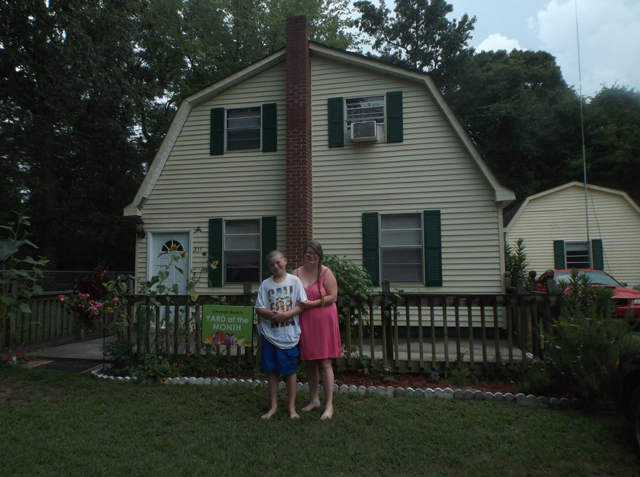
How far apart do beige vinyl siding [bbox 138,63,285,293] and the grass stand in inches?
216

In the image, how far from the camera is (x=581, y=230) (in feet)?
55.9

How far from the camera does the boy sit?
12.9 ft

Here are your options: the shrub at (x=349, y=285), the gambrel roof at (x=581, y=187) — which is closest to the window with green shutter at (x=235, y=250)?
the shrub at (x=349, y=285)

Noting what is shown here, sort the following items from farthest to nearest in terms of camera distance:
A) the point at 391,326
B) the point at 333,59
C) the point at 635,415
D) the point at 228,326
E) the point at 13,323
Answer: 1. the point at 333,59
2. the point at 13,323
3. the point at 391,326
4. the point at 228,326
5. the point at 635,415

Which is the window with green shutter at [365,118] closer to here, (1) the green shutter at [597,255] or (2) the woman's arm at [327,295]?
(2) the woman's arm at [327,295]

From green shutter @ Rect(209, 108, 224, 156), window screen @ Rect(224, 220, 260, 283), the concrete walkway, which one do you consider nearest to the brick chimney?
window screen @ Rect(224, 220, 260, 283)

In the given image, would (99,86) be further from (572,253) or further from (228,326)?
(572,253)

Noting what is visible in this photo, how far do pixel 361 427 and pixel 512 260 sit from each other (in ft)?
43.7

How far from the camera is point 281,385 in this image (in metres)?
4.93

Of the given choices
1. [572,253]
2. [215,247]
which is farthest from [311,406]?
[572,253]

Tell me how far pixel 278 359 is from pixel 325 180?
605 cm

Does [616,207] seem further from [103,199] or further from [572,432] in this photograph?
[103,199]

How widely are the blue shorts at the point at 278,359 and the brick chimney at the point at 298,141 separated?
476 centimetres

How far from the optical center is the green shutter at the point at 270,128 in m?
9.65
